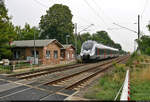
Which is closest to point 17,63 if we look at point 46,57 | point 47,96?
point 46,57

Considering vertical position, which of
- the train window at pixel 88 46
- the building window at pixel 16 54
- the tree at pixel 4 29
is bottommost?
the building window at pixel 16 54

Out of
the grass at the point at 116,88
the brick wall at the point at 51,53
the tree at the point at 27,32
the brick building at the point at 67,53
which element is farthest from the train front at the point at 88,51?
the tree at the point at 27,32

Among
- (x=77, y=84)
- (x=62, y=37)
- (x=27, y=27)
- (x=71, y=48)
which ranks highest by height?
(x=27, y=27)

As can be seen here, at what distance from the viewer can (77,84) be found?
10391 mm

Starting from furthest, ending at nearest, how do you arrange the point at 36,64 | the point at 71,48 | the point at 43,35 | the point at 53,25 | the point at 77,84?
the point at 43,35, the point at 53,25, the point at 71,48, the point at 36,64, the point at 77,84

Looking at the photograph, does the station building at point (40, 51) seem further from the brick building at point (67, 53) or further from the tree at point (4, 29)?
the brick building at point (67, 53)

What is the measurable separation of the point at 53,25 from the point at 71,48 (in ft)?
39.0

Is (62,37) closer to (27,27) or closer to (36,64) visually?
(27,27)

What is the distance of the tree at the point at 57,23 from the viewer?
48.6 metres

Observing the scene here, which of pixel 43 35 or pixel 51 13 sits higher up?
pixel 51 13

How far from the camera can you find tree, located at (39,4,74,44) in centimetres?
4862

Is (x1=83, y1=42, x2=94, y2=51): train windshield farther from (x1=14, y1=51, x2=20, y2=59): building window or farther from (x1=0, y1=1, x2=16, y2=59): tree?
(x1=0, y1=1, x2=16, y2=59): tree

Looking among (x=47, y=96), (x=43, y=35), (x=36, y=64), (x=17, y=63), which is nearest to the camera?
(x=47, y=96)

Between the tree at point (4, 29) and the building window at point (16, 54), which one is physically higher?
the tree at point (4, 29)
